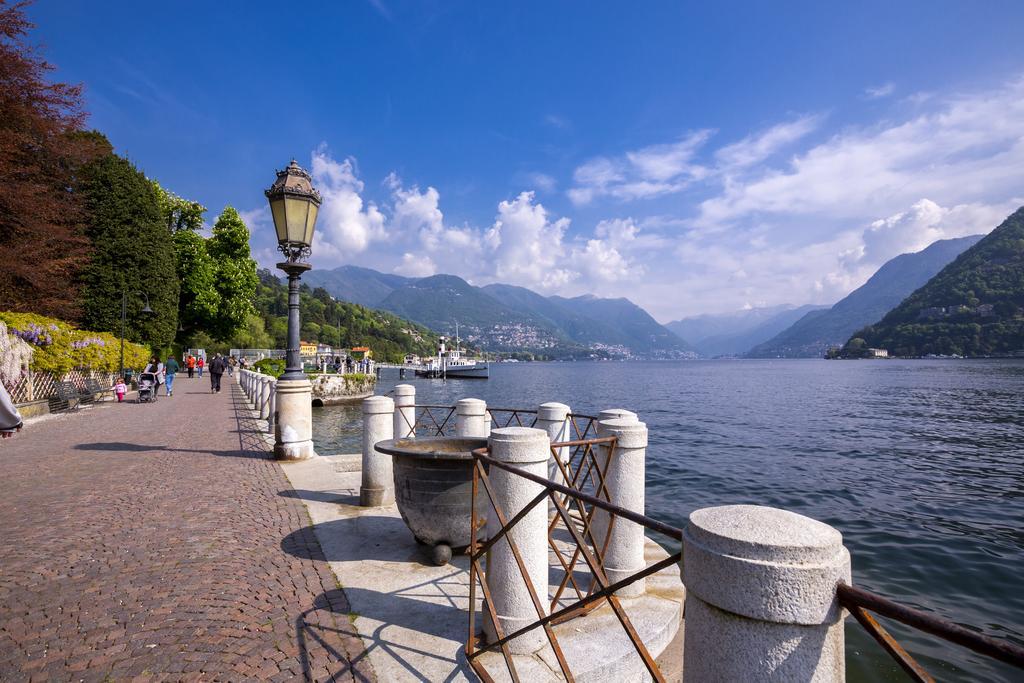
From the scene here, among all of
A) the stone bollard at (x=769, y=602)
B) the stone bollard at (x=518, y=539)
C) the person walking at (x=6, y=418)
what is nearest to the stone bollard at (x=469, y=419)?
the stone bollard at (x=518, y=539)

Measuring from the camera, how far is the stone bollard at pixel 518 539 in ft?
10.5

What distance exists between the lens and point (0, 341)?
13.7 meters

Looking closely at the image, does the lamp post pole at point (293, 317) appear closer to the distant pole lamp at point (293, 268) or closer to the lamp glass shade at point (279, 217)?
the distant pole lamp at point (293, 268)

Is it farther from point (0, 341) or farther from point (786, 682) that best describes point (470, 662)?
point (0, 341)

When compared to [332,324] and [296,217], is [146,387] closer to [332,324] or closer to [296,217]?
[296,217]

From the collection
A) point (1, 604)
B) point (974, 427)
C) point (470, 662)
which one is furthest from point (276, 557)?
point (974, 427)

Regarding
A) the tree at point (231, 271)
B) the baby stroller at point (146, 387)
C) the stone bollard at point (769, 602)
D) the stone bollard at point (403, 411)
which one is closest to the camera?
the stone bollard at point (769, 602)

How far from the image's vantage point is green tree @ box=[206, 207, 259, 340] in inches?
1437

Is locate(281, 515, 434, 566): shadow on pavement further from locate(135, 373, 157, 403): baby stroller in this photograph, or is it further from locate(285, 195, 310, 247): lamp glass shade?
locate(135, 373, 157, 403): baby stroller

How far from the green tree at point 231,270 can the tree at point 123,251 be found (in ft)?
21.7

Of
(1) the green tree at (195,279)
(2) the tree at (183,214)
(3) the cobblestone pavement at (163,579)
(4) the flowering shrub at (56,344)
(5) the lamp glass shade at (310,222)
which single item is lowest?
(3) the cobblestone pavement at (163,579)

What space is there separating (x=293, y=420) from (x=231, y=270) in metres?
33.0

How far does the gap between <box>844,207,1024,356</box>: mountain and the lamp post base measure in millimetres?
127059

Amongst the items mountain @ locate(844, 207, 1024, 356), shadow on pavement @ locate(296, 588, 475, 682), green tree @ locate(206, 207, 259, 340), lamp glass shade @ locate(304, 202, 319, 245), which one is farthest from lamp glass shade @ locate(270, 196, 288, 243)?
mountain @ locate(844, 207, 1024, 356)
